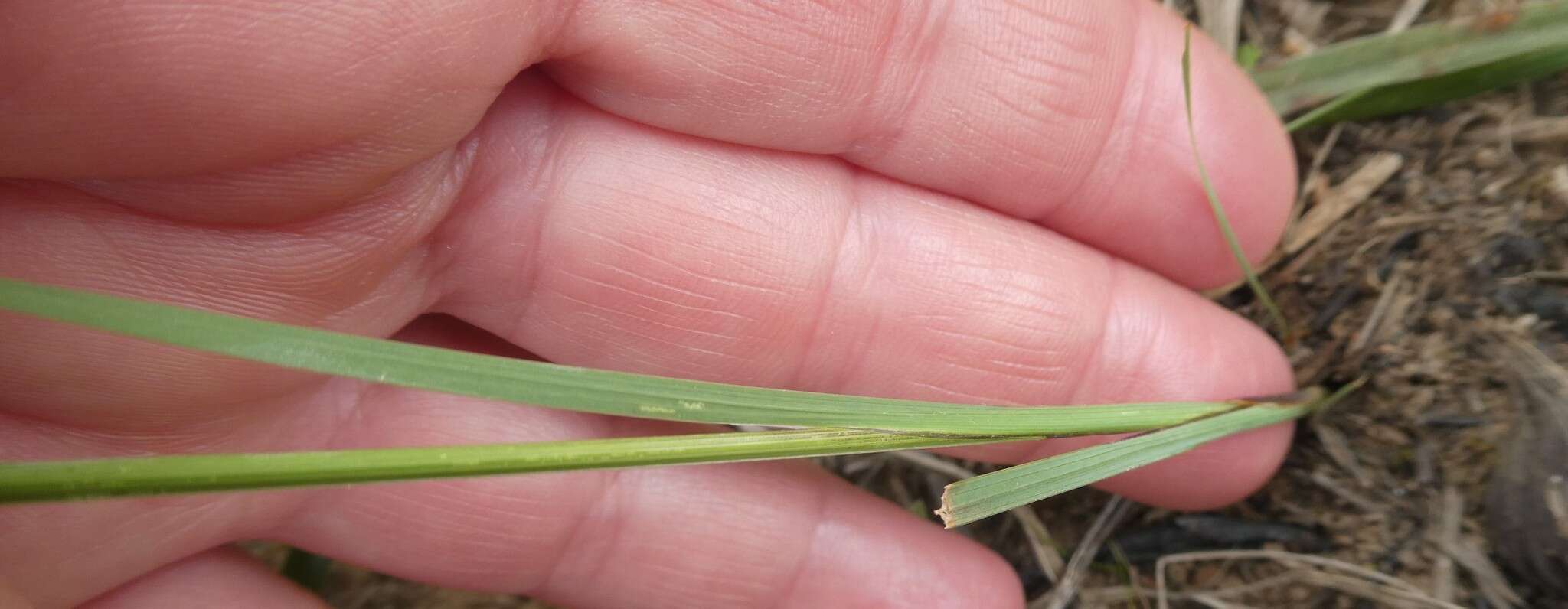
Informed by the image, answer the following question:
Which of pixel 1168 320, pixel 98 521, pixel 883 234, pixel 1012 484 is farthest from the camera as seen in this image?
pixel 1168 320

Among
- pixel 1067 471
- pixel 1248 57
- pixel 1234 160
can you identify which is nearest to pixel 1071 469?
pixel 1067 471

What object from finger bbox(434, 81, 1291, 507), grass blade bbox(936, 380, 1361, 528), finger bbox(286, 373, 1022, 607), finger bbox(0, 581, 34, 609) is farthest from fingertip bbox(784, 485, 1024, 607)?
finger bbox(0, 581, 34, 609)

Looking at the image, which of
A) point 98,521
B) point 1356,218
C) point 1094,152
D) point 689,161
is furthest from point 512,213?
point 1356,218

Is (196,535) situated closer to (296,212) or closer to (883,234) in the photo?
(296,212)

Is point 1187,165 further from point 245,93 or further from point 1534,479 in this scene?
point 245,93

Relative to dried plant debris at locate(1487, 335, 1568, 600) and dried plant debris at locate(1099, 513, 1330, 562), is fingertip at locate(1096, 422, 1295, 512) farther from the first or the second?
dried plant debris at locate(1487, 335, 1568, 600)
